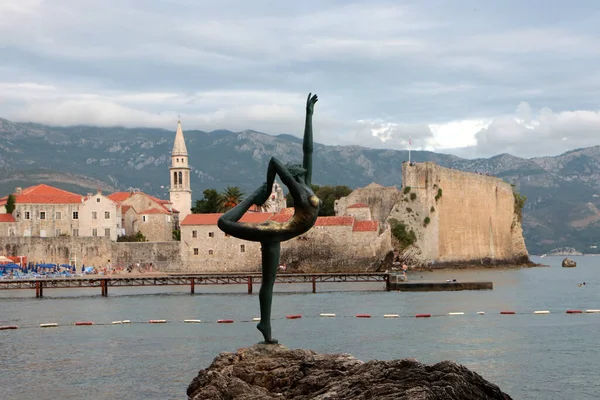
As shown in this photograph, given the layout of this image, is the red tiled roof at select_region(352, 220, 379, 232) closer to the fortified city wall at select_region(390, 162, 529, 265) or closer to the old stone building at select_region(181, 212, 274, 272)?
the old stone building at select_region(181, 212, 274, 272)

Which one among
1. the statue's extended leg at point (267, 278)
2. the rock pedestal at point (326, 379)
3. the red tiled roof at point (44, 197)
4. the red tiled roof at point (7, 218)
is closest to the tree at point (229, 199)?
the red tiled roof at point (44, 197)

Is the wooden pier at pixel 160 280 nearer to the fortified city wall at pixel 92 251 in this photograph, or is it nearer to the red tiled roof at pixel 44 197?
the fortified city wall at pixel 92 251

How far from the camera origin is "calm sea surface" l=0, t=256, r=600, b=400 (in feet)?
75.9

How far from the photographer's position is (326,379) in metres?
13.5

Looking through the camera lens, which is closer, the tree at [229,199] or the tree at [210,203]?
the tree at [229,199]

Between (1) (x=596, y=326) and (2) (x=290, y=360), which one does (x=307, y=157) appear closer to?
(2) (x=290, y=360)

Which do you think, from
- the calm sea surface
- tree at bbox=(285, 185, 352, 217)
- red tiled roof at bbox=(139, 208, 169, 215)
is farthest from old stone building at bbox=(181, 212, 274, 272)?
tree at bbox=(285, 185, 352, 217)

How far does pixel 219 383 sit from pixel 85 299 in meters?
42.8

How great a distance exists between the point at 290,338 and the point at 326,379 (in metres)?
19.0

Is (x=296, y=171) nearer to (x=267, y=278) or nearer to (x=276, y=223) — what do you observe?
(x=276, y=223)

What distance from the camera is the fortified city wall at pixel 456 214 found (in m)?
87.1

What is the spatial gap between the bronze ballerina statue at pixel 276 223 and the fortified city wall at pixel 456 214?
71.9 meters

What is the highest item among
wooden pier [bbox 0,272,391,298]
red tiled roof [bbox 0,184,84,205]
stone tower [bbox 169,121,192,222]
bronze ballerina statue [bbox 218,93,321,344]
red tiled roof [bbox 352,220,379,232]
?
stone tower [bbox 169,121,192,222]

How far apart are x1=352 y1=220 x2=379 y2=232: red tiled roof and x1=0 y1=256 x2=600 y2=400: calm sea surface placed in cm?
1883
